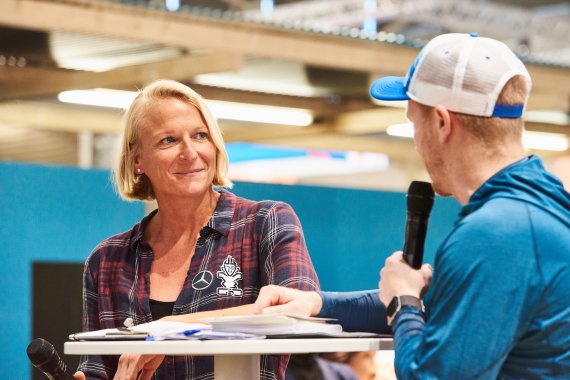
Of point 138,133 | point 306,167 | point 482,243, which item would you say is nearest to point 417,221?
point 482,243

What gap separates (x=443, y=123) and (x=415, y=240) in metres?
0.24

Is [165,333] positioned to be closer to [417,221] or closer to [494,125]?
[417,221]

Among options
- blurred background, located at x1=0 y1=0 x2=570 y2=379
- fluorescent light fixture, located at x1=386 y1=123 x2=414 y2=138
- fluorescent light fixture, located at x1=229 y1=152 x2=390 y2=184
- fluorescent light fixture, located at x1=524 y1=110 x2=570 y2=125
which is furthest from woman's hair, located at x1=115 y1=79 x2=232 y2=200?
fluorescent light fixture, located at x1=229 y1=152 x2=390 y2=184

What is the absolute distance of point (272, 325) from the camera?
2.07m

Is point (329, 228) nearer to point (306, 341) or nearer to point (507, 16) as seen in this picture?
point (306, 341)

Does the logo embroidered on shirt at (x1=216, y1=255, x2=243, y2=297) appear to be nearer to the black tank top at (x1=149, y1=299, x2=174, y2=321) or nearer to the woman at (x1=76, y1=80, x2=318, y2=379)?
the woman at (x1=76, y1=80, x2=318, y2=379)

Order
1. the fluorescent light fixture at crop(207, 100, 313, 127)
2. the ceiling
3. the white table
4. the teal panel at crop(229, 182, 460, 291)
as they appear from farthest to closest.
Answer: the fluorescent light fixture at crop(207, 100, 313, 127) < the ceiling < the teal panel at crop(229, 182, 460, 291) < the white table

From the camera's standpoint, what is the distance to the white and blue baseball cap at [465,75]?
2.00 metres

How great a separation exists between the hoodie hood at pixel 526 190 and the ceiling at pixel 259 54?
4.24 m

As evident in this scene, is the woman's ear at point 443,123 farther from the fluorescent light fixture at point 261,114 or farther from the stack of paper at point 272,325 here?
the fluorescent light fixture at point 261,114

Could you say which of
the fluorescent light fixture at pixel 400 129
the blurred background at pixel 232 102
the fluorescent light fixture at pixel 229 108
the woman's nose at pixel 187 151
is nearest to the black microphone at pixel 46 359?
the woman's nose at pixel 187 151

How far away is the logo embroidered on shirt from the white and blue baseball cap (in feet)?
3.39

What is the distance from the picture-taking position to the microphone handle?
2100 mm

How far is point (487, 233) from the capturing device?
72.9 inches
